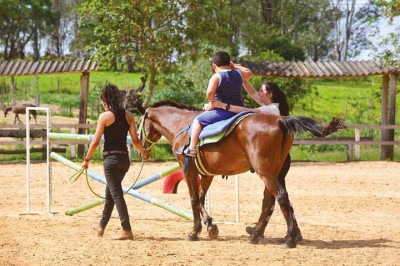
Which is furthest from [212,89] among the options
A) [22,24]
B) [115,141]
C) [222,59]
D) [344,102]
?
[22,24]

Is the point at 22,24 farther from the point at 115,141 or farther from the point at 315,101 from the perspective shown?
the point at 115,141

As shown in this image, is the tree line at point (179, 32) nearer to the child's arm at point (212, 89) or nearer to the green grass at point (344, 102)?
the green grass at point (344, 102)

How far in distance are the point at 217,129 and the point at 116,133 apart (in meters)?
1.19

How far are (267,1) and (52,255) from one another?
2422 inches

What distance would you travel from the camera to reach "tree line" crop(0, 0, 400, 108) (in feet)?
77.0

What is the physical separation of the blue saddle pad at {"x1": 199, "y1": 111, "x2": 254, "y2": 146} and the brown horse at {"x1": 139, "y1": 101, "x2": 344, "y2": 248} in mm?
83

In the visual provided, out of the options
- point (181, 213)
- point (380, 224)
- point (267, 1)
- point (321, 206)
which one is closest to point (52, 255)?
point (181, 213)

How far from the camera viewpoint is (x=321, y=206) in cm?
1321

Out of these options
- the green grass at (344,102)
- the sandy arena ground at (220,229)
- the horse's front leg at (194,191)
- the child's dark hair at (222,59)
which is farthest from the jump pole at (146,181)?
the green grass at (344,102)

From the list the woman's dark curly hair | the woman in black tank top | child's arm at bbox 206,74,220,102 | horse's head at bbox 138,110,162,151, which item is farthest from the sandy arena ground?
child's arm at bbox 206,74,220,102

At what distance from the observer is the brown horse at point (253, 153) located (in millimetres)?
8578

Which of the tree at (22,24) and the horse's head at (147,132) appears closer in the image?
the horse's head at (147,132)

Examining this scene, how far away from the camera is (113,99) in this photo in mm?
9016

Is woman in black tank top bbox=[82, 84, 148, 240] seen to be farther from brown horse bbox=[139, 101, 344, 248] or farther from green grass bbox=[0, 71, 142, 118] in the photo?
green grass bbox=[0, 71, 142, 118]
